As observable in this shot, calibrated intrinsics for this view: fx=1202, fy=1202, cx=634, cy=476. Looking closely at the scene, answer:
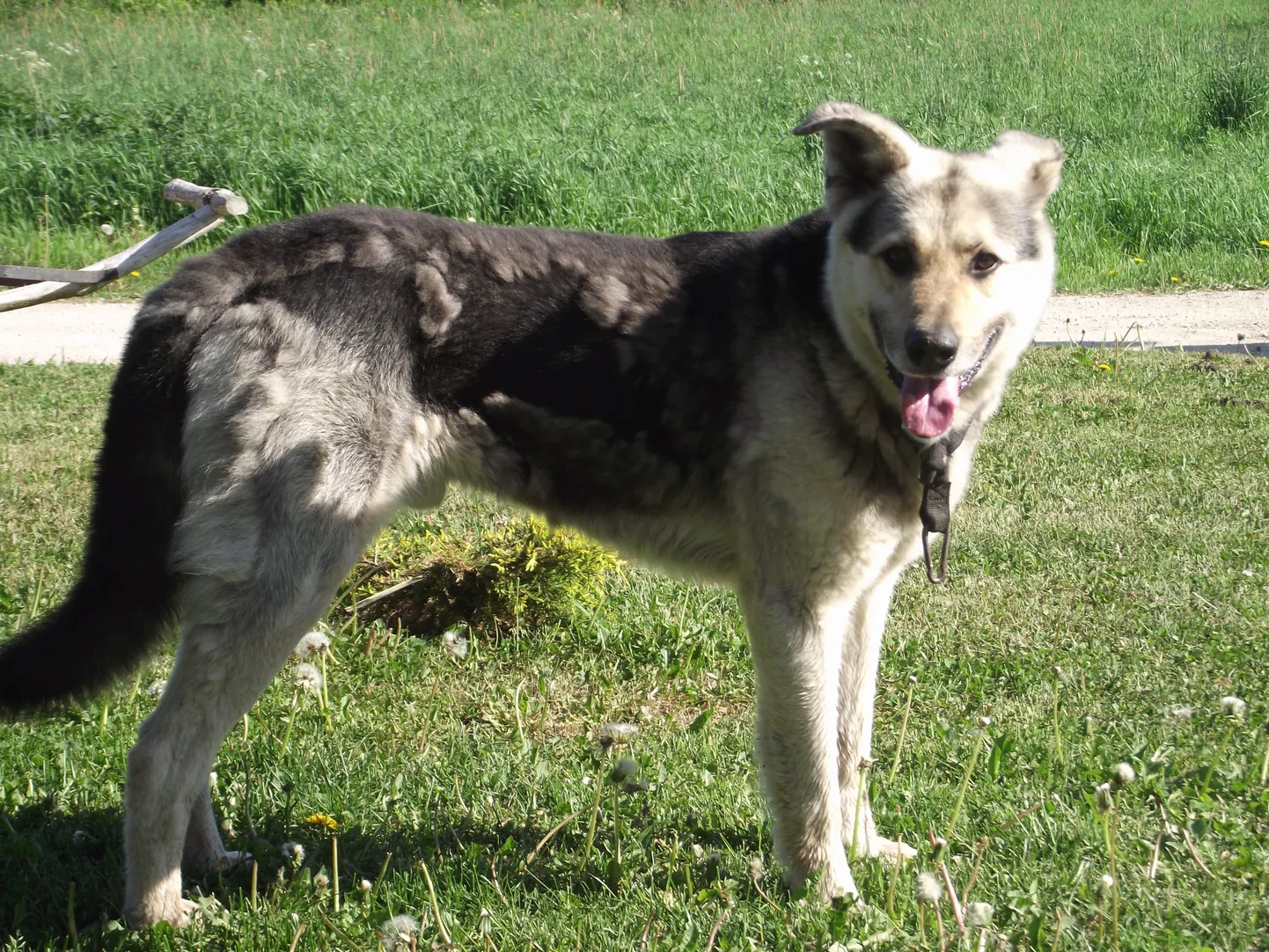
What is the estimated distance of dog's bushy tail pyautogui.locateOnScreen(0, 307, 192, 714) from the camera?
3125mm

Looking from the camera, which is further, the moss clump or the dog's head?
the moss clump

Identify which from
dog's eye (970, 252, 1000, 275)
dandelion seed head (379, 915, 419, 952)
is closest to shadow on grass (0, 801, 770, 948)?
dandelion seed head (379, 915, 419, 952)

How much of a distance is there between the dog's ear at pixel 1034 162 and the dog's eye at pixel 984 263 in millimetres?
340

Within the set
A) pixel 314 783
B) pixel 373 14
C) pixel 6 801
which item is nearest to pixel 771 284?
pixel 314 783

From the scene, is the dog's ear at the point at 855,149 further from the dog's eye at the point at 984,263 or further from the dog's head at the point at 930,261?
the dog's eye at the point at 984,263

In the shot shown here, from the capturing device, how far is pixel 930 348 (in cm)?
307

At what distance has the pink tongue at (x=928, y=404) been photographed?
319cm

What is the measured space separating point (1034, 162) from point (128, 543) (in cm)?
276

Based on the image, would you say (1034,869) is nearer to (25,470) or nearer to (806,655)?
(806,655)

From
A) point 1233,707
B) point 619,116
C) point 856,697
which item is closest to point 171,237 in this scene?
point 856,697

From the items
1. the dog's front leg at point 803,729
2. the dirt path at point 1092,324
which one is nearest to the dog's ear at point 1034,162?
the dog's front leg at point 803,729

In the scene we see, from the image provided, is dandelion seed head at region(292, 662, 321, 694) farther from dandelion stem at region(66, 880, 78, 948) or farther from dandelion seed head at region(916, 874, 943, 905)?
dandelion seed head at region(916, 874, 943, 905)

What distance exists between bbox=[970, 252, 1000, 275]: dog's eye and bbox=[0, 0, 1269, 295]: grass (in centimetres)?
749

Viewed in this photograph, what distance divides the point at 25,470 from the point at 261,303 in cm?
369
